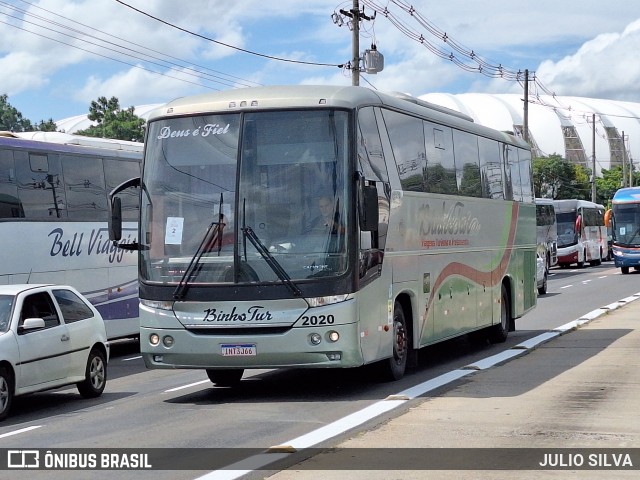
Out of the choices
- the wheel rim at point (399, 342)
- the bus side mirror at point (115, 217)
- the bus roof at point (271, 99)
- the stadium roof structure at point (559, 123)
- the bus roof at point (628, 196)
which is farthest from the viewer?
the stadium roof structure at point (559, 123)

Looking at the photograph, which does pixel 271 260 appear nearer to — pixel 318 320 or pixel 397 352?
pixel 318 320

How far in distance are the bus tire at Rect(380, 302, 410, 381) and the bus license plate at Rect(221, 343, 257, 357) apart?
219cm

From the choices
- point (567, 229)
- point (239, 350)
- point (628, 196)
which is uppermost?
point (628, 196)

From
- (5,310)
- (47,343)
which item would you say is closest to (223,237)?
(47,343)

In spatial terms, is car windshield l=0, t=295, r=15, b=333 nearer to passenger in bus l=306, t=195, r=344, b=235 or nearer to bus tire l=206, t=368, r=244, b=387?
bus tire l=206, t=368, r=244, b=387

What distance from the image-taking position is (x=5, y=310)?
13.4 m

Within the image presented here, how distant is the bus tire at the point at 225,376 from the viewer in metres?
14.7

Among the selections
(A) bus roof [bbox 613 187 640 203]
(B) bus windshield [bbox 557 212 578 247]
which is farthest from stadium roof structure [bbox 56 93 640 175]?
(A) bus roof [bbox 613 187 640 203]

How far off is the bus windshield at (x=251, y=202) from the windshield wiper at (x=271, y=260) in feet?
0.04

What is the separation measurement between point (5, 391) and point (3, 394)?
0.13 ft

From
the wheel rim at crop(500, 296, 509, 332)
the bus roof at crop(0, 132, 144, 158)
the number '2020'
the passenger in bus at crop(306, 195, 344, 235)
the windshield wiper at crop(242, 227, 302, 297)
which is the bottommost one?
the wheel rim at crop(500, 296, 509, 332)

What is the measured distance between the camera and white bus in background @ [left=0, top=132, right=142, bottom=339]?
734 inches

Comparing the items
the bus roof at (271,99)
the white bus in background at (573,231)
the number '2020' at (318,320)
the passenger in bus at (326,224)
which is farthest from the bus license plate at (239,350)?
the white bus in background at (573,231)

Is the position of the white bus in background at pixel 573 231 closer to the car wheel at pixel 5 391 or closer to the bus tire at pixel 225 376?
the bus tire at pixel 225 376
